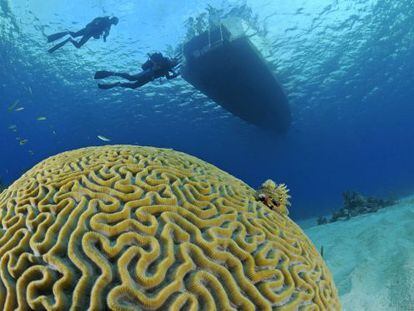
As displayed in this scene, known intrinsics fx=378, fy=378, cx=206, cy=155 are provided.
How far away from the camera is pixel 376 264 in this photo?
23.9 ft

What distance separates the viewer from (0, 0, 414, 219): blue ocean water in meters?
25.5

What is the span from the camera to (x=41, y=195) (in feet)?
11.4

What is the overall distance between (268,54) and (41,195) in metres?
27.4

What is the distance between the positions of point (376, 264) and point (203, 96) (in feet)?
95.6

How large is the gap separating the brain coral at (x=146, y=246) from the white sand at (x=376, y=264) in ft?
9.65

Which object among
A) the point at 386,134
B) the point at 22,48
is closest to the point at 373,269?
the point at 22,48

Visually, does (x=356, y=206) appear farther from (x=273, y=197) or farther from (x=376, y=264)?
(x=273, y=197)

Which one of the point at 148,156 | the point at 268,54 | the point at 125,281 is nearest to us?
the point at 125,281

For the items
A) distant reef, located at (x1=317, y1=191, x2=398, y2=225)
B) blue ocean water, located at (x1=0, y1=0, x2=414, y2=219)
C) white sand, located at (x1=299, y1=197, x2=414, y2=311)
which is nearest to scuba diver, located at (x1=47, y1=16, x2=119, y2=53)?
blue ocean water, located at (x1=0, y1=0, x2=414, y2=219)

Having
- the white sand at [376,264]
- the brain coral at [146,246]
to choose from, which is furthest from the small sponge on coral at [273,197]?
the white sand at [376,264]

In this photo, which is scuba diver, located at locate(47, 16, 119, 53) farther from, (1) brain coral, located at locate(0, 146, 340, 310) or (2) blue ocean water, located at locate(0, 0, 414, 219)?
(1) brain coral, located at locate(0, 146, 340, 310)

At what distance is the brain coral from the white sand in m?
2.94

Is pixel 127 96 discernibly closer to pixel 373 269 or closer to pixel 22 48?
pixel 22 48

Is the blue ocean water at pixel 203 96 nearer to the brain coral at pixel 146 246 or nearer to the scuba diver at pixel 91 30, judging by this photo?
the scuba diver at pixel 91 30
